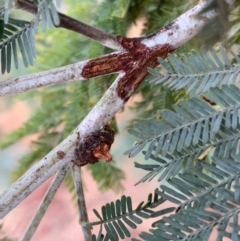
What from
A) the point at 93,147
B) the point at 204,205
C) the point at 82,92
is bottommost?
the point at 204,205

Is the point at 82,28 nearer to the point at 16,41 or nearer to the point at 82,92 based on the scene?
the point at 16,41

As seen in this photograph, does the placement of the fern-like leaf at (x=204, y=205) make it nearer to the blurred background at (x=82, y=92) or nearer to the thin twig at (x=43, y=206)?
the thin twig at (x=43, y=206)

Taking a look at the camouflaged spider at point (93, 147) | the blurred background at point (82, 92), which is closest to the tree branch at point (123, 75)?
the camouflaged spider at point (93, 147)

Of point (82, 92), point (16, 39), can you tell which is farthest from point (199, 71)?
point (82, 92)

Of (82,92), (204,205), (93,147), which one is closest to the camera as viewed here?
(204,205)

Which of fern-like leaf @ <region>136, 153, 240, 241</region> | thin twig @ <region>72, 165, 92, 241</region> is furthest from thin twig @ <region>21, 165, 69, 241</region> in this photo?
fern-like leaf @ <region>136, 153, 240, 241</region>

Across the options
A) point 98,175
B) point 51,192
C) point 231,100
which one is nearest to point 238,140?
point 231,100

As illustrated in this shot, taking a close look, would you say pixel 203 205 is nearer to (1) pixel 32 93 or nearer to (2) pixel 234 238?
(2) pixel 234 238

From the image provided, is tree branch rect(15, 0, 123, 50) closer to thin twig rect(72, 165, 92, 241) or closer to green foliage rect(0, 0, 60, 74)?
green foliage rect(0, 0, 60, 74)
